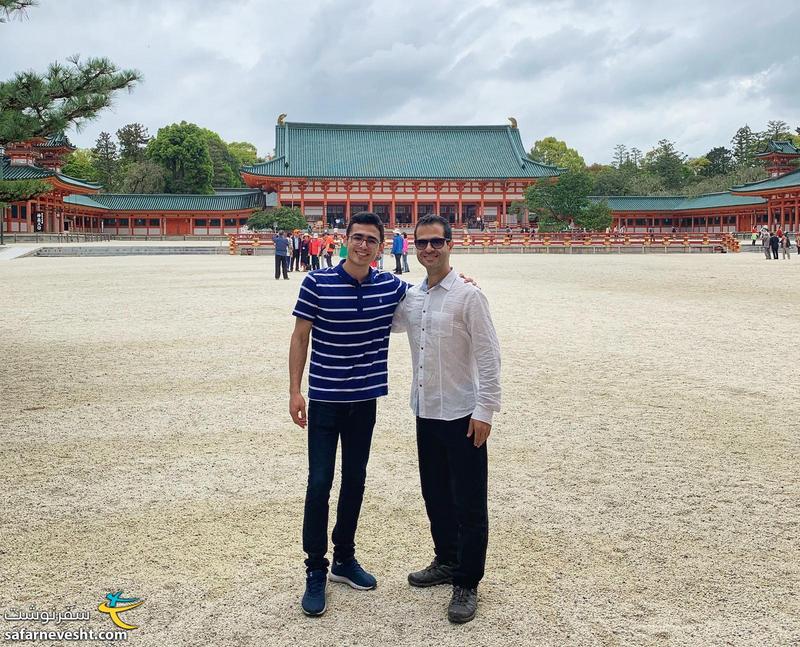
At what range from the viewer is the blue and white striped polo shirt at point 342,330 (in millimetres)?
3107

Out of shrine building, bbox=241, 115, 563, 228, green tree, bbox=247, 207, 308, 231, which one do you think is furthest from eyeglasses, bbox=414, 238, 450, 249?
shrine building, bbox=241, 115, 563, 228

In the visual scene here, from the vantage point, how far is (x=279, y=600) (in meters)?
3.10

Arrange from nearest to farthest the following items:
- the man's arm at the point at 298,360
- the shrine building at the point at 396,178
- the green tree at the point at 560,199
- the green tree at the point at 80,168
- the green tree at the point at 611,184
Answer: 1. the man's arm at the point at 298,360
2. the green tree at the point at 560,199
3. the shrine building at the point at 396,178
4. the green tree at the point at 611,184
5. the green tree at the point at 80,168

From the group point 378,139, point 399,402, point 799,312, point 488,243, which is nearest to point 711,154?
point 378,139

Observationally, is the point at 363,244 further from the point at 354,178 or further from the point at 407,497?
the point at 354,178

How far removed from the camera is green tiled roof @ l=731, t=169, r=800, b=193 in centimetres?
4381

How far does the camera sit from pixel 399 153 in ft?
174

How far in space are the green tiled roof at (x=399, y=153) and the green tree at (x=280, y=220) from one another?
19.0 ft

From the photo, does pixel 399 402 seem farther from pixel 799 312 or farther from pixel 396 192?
pixel 396 192

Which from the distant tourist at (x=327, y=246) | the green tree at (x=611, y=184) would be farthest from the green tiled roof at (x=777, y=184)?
the distant tourist at (x=327, y=246)

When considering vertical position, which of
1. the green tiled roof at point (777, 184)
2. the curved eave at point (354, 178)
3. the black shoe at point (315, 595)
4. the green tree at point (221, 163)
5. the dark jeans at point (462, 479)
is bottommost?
the black shoe at point (315, 595)

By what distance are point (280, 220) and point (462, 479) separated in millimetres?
40933

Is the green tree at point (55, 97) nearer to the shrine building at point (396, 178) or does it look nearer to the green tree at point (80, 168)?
the shrine building at point (396, 178)

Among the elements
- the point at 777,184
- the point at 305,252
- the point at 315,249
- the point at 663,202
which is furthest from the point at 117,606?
the point at 663,202
